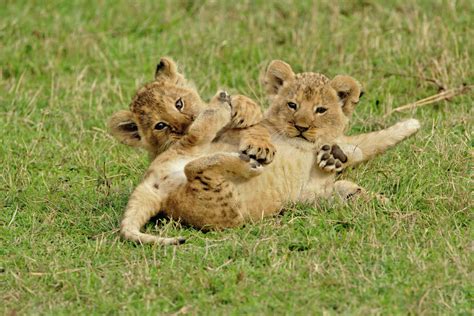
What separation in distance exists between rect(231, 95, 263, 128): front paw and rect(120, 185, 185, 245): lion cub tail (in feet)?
2.40

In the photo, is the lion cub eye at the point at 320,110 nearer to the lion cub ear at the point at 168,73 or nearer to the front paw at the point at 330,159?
the front paw at the point at 330,159

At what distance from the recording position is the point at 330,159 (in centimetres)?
661

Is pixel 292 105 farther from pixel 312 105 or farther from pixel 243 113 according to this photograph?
pixel 243 113

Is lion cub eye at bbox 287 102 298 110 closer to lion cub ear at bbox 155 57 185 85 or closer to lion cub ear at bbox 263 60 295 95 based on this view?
lion cub ear at bbox 263 60 295 95

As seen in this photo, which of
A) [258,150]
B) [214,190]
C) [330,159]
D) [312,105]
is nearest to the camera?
[214,190]

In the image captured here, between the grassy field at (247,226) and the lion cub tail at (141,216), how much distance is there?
72 millimetres

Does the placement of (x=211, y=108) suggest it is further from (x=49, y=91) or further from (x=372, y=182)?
(x=49, y=91)

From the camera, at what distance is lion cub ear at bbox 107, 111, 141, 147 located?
7.10 metres

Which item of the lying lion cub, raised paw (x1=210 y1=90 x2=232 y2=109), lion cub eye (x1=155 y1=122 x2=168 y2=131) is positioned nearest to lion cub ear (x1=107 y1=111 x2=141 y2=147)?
lion cub eye (x1=155 y1=122 x2=168 y2=131)

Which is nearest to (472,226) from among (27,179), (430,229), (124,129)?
(430,229)

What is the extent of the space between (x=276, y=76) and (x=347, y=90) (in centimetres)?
48

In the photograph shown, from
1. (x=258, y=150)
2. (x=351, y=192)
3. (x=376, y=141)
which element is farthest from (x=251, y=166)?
(x=376, y=141)

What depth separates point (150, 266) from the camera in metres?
5.73

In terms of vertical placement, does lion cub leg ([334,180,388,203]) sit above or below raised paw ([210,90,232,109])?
below
